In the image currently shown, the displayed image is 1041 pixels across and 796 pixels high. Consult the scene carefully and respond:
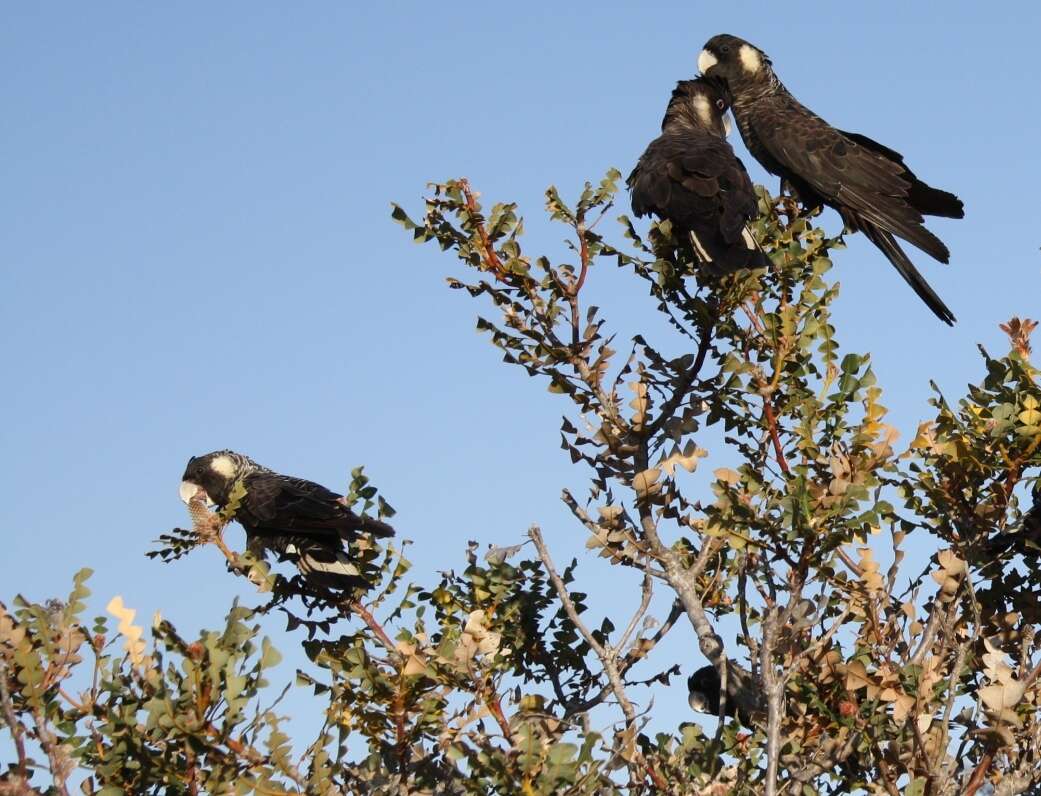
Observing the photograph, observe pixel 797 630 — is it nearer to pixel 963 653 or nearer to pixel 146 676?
pixel 963 653

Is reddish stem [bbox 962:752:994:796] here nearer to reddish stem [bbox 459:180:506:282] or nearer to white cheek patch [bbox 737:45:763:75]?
reddish stem [bbox 459:180:506:282]

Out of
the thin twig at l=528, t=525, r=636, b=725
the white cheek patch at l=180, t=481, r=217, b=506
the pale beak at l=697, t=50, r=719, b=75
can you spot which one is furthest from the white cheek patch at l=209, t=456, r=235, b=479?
the pale beak at l=697, t=50, r=719, b=75

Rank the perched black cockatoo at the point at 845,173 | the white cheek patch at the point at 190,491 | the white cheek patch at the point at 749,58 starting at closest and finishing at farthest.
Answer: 1. the perched black cockatoo at the point at 845,173
2. the white cheek patch at the point at 190,491
3. the white cheek patch at the point at 749,58

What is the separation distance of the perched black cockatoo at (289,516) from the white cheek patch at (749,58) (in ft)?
14.7

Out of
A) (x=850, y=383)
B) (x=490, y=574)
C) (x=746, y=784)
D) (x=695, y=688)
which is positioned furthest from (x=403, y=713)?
(x=695, y=688)

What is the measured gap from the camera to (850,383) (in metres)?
4.14

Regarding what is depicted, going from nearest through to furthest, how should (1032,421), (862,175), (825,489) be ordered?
(825,489)
(1032,421)
(862,175)

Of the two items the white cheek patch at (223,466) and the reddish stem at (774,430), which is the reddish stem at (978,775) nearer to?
the reddish stem at (774,430)

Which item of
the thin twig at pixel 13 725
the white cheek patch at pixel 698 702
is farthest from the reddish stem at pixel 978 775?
the white cheek patch at pixel 698 702

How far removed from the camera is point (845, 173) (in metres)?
7.22

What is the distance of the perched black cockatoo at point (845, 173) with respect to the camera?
6.82 meters

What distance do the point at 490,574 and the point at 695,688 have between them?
3.29 m

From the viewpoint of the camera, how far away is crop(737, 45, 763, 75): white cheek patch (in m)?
8.50

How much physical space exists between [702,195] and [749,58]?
11.5ft
